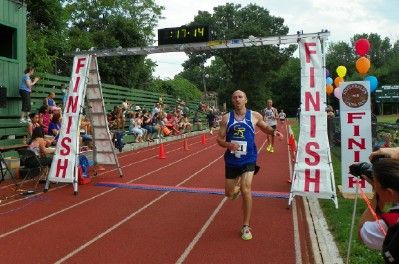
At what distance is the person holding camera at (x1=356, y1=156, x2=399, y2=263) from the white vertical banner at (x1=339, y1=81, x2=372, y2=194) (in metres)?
5.38

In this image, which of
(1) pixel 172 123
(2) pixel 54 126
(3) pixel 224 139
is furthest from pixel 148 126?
(3) pixel 224 139

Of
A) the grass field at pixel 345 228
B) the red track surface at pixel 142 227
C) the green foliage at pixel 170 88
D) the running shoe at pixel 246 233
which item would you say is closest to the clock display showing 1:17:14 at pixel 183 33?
the red track surface at pixel 142 227

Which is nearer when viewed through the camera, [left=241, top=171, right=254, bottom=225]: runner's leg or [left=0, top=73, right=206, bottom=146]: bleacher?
[left=241, top=171, right=254, bottom=225]: runner's leg

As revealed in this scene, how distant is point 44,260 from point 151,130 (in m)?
16.6

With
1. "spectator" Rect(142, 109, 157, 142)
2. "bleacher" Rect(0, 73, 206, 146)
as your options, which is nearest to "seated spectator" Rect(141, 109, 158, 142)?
"spectator" Rect(142, 109, 157, 142)

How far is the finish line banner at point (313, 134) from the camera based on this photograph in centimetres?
754

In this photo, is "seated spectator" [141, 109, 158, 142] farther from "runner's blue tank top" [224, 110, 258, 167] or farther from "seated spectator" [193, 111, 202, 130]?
"runner's blue tank top" [224, 110, 258, 167]

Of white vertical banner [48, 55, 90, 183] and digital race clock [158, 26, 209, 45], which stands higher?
digital race clock [158, 26, 209, 45]

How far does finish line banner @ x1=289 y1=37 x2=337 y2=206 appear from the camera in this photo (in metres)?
7.54

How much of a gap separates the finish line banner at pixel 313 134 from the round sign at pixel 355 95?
40 cm

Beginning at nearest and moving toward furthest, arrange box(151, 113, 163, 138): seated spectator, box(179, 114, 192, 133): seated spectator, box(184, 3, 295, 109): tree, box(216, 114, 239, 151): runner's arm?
box(216, 114, 239, 151): runner's arm → box(151, 113, 163, 138): seated spectator → box(179, 114, 192, 133): seated spectator → box(184, 3, 295, 109): tree

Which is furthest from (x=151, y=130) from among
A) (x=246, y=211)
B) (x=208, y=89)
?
(x=208, y=89)

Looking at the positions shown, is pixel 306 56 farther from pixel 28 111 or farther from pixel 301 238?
pixel 28 111

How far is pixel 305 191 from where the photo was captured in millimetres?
7547
